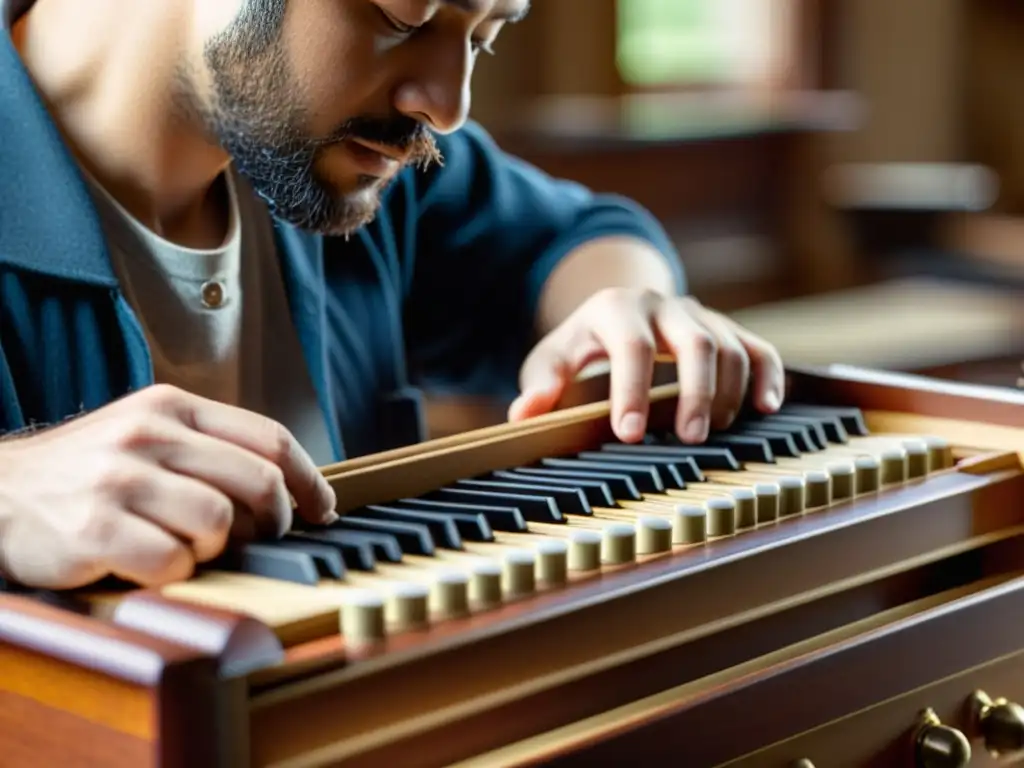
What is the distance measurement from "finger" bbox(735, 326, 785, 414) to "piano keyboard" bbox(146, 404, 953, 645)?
0.02 metres

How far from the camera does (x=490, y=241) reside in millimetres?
2236

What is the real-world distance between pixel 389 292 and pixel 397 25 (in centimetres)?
66

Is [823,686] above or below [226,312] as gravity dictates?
below

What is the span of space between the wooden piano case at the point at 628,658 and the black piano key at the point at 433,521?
37 millimetres

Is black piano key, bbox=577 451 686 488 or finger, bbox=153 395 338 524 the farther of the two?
black piano key, bbox=577 451 686 488

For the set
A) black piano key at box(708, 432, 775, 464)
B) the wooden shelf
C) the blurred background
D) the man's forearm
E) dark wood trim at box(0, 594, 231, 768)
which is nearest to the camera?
dark wood trim at box(0, 594, 231, 768)

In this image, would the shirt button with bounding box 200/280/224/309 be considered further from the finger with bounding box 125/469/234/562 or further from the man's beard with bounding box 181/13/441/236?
the finger with bounding box 125/469/234/562

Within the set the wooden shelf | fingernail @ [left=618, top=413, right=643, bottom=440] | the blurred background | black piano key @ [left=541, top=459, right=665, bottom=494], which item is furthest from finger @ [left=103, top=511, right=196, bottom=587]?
the wooden shelf

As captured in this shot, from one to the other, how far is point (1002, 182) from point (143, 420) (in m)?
6.49

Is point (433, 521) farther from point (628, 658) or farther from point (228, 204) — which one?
point (228, 204)

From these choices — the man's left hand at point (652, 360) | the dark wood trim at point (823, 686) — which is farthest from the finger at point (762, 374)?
the dark wood trim at point (823, 686)

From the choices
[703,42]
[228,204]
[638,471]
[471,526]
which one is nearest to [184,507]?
[471,526]

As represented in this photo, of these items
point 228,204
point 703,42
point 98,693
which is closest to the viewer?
point 98,693

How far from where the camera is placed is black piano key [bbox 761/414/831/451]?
1562 millimetres
